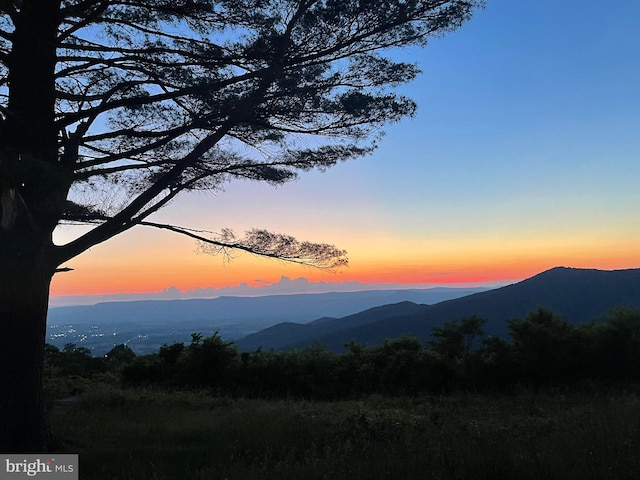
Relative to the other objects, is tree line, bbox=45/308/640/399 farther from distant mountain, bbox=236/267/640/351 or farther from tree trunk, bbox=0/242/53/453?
distant mountain, bbox=236/267/640/351

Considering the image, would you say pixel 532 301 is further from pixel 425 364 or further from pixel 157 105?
pixel 157 105

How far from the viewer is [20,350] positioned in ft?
15.9

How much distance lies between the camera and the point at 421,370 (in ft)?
31.9

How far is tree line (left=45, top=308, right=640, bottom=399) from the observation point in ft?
30.1

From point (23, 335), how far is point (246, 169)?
3.77 m

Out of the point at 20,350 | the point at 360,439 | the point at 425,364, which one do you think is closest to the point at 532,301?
the point at 425,364

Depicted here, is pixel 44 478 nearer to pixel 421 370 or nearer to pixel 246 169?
pixel 246 169

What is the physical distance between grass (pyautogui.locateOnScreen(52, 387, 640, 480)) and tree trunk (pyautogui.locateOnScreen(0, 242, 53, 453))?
0.61 metres

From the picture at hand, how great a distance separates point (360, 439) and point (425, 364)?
4925 mm

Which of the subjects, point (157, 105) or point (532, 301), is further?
point (532, 301)

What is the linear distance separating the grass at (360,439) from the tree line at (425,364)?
1301 millimetres

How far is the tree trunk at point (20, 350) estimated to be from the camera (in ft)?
15.6

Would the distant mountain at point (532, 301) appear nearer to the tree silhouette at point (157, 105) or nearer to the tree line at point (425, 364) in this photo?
the tree line at point (425, 364)

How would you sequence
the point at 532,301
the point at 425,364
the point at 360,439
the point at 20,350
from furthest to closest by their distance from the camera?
the point at 532,301 < the point at 425,364 < the point at 360,439 < the point at 20,350
